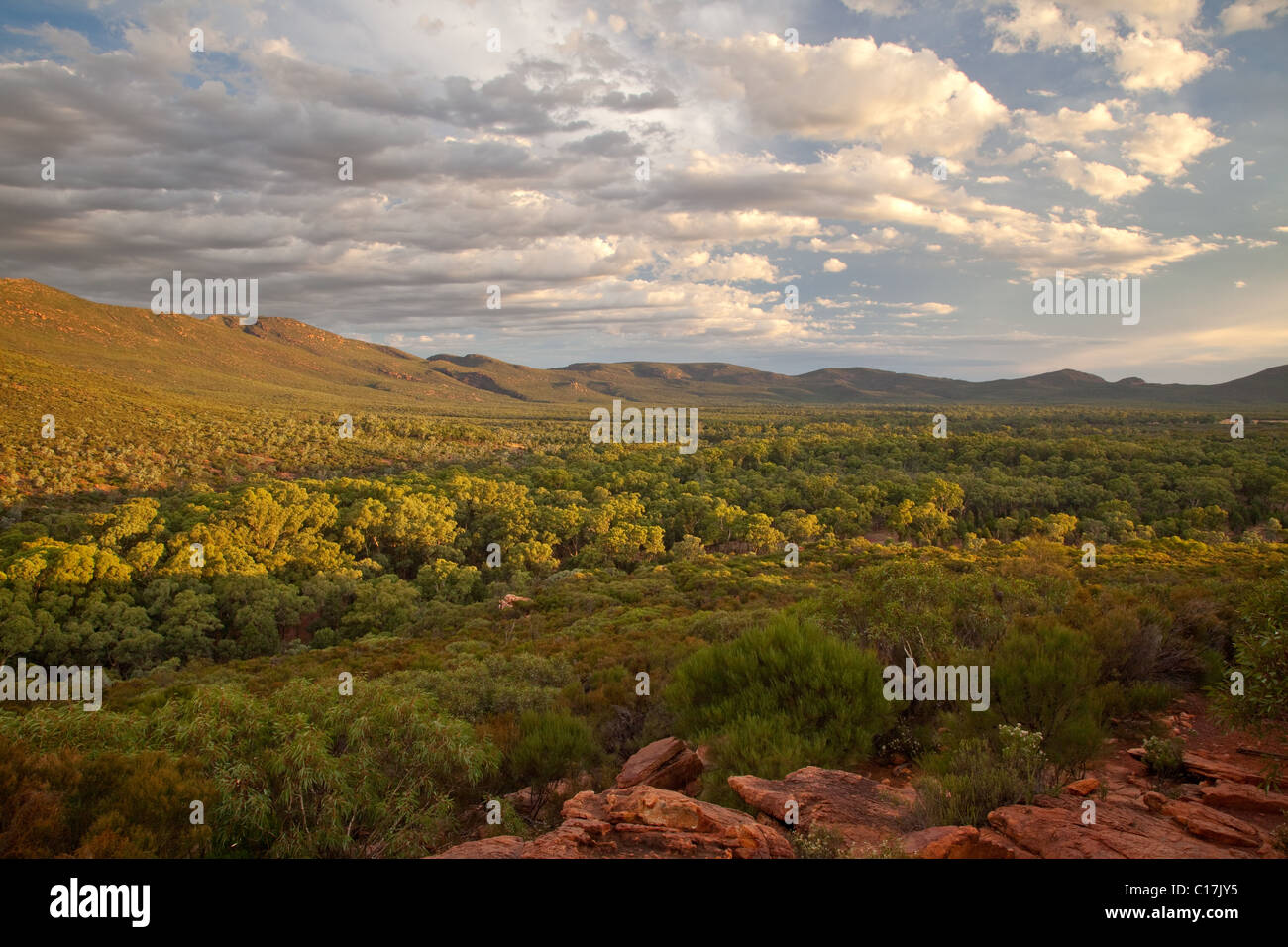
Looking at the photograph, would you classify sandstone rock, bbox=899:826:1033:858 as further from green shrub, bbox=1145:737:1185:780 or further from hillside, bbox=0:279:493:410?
hillside, bbox=0:279:493:410

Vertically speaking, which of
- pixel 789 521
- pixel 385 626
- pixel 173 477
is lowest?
pixel 385 626

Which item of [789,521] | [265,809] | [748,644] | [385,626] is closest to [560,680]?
[748,644]

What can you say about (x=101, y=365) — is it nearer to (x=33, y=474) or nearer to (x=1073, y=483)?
(x=33, y=474)

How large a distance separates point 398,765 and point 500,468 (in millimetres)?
68117

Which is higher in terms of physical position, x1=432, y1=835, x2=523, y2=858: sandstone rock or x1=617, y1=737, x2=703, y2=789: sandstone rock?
x1=432, y1=835, x2=523, y2=858: sandstone rock

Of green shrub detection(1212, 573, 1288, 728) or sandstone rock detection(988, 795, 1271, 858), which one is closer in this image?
sandstone rock detection(988, 795, 1271, 858)

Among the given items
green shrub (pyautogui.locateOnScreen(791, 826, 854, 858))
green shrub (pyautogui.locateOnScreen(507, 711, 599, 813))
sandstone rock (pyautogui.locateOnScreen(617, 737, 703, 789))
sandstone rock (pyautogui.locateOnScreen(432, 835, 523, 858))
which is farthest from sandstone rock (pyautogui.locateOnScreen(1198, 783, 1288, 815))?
green shrub (pyautogui.locateOnScreen(507, 711, 599, 813))

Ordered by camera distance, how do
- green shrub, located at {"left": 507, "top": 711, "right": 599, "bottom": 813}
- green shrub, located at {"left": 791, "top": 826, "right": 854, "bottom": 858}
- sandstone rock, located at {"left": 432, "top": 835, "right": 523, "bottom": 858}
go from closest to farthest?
green shrub, located at {"left": 791, "top": 826, "right": 854, "bottom": 858}
sandstone rock, located at {"left": 432, "top": 835, "right": 523, "bottom": 858}
green shrub, located at {"left": 507, "top": 711, "right": 599, "bottom": 813}

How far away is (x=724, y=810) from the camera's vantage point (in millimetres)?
6207
